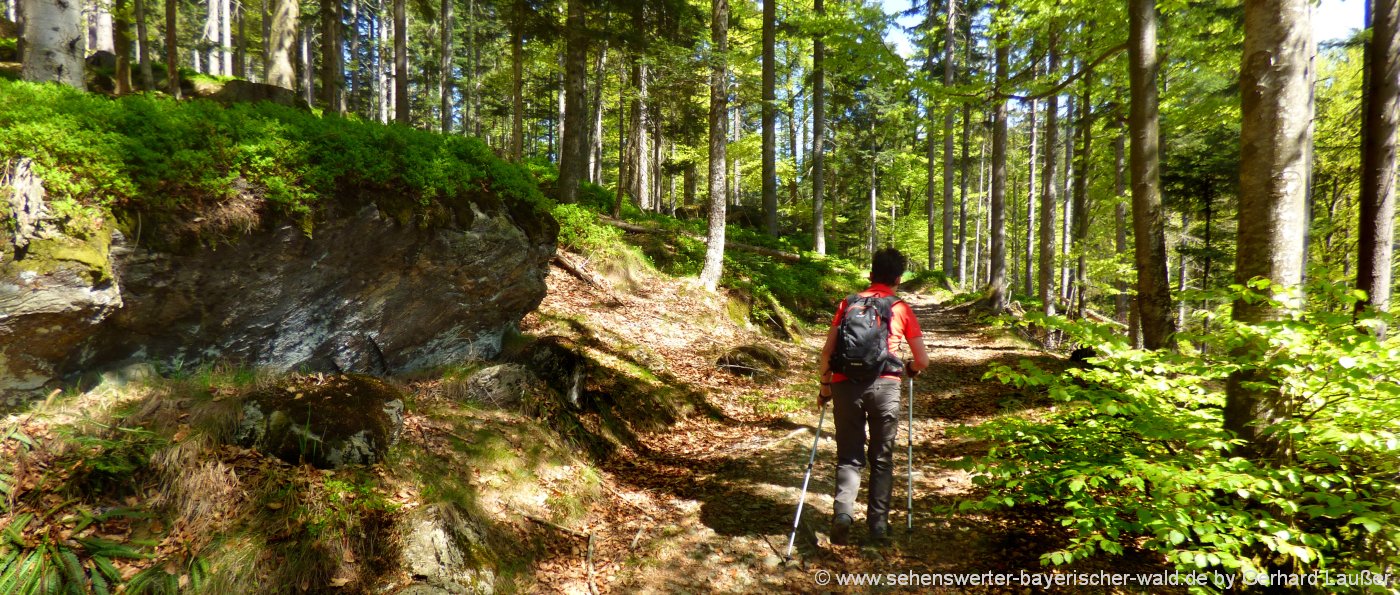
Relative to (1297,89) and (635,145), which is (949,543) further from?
(635,145)

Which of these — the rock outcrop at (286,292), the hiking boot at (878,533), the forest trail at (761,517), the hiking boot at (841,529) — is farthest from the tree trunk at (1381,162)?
the rock outcrop at (286,292)

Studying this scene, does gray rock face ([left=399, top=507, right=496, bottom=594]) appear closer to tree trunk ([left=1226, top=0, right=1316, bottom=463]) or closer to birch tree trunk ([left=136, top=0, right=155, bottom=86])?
tree trunk ([left=1226, top=0, right=1316, bottom=463])

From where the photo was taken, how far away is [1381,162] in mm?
4926

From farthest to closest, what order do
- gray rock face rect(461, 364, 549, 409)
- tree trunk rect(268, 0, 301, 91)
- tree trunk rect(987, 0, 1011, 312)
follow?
tree trunk rect(987, 0, 1011, 312)
tree trunk rect(268, 0, 301, 91)
gray rock face rect(461, 364, 549, 409)

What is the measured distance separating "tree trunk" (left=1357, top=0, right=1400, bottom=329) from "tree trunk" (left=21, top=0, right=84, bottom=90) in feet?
36.4

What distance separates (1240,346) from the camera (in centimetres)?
356

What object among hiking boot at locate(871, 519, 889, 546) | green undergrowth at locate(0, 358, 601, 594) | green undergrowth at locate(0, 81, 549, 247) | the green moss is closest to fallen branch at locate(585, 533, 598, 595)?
green undergrowth at locate(0, 358, 601, 594)

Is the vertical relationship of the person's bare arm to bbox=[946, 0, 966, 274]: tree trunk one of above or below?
below

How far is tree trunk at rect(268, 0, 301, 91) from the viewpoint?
862 cm

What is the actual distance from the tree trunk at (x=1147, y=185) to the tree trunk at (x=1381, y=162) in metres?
1.57

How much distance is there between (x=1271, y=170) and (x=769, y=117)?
15.5 meters

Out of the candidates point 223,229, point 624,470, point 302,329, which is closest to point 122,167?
point 223,229

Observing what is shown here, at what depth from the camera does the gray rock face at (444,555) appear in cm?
349

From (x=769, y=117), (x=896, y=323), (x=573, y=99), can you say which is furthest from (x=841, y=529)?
(x=769, y=117)
